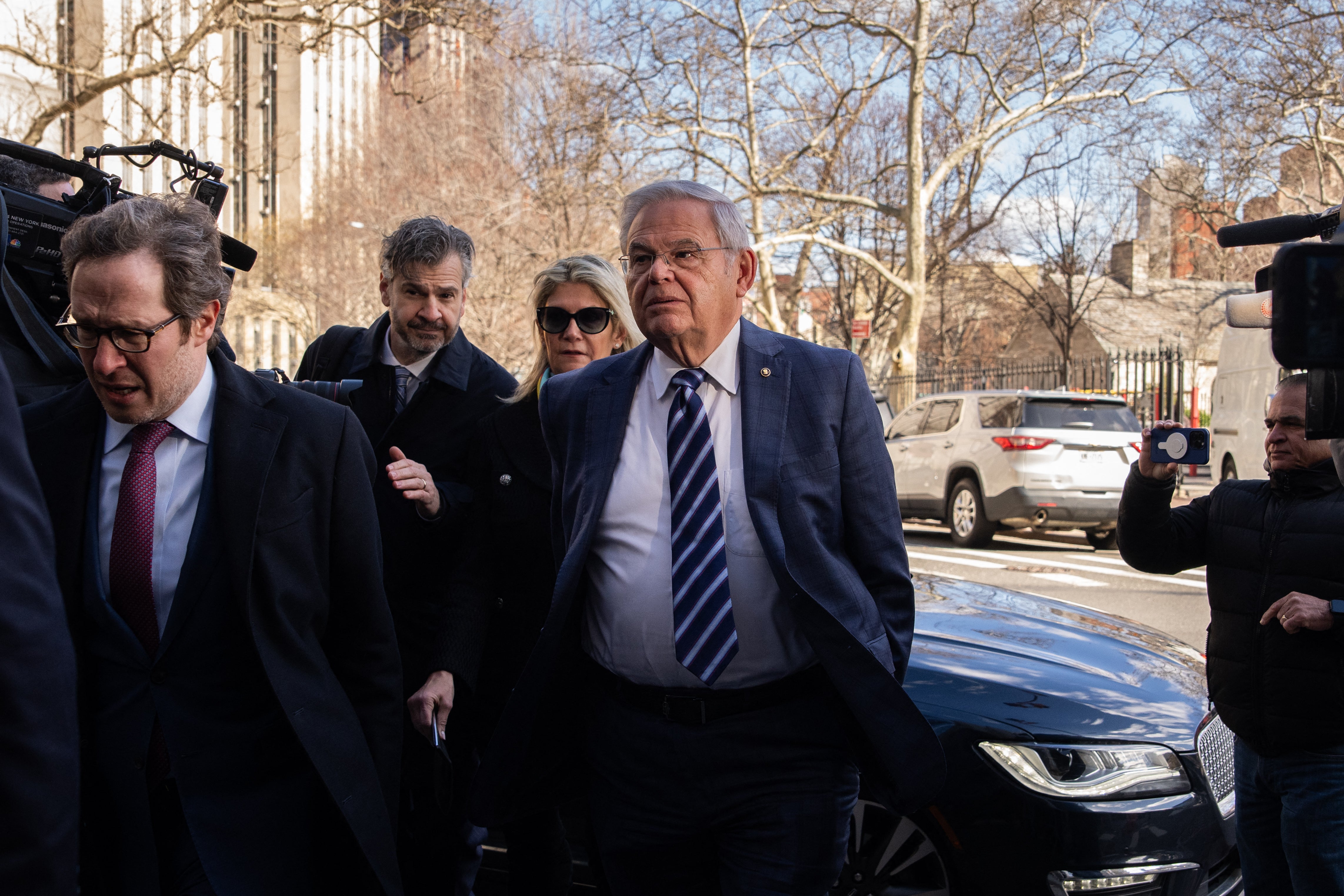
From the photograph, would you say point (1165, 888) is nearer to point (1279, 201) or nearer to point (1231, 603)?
point (1231, 603)

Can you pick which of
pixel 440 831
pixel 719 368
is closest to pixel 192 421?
pixel 719 368

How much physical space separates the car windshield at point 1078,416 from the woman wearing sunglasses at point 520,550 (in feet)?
33.9

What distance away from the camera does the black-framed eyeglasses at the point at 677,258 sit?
241 cm

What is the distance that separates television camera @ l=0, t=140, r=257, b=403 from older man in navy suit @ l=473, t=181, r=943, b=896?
991mm

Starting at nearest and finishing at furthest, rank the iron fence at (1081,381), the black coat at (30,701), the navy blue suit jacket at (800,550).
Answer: the black coat at (30,701) < the navy blue suit jacket at (800,550) < the iron fence at (1081,381)

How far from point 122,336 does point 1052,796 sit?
2.47 m

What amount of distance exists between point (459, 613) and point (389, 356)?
1.01m

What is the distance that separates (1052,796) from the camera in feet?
9.75

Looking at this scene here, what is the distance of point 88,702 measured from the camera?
2109 millimetres

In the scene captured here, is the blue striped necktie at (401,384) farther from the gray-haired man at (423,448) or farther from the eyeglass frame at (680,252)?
the eyeglass frame at (680,252)

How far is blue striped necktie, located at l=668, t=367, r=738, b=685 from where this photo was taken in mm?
2215

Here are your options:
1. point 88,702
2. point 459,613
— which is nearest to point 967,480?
point 459,613

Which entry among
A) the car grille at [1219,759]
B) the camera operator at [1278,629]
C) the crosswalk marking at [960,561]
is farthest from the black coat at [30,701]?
the crosswalk marking at [960,561]

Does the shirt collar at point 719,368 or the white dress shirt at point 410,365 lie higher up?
the white dress shirt at point 410,365
